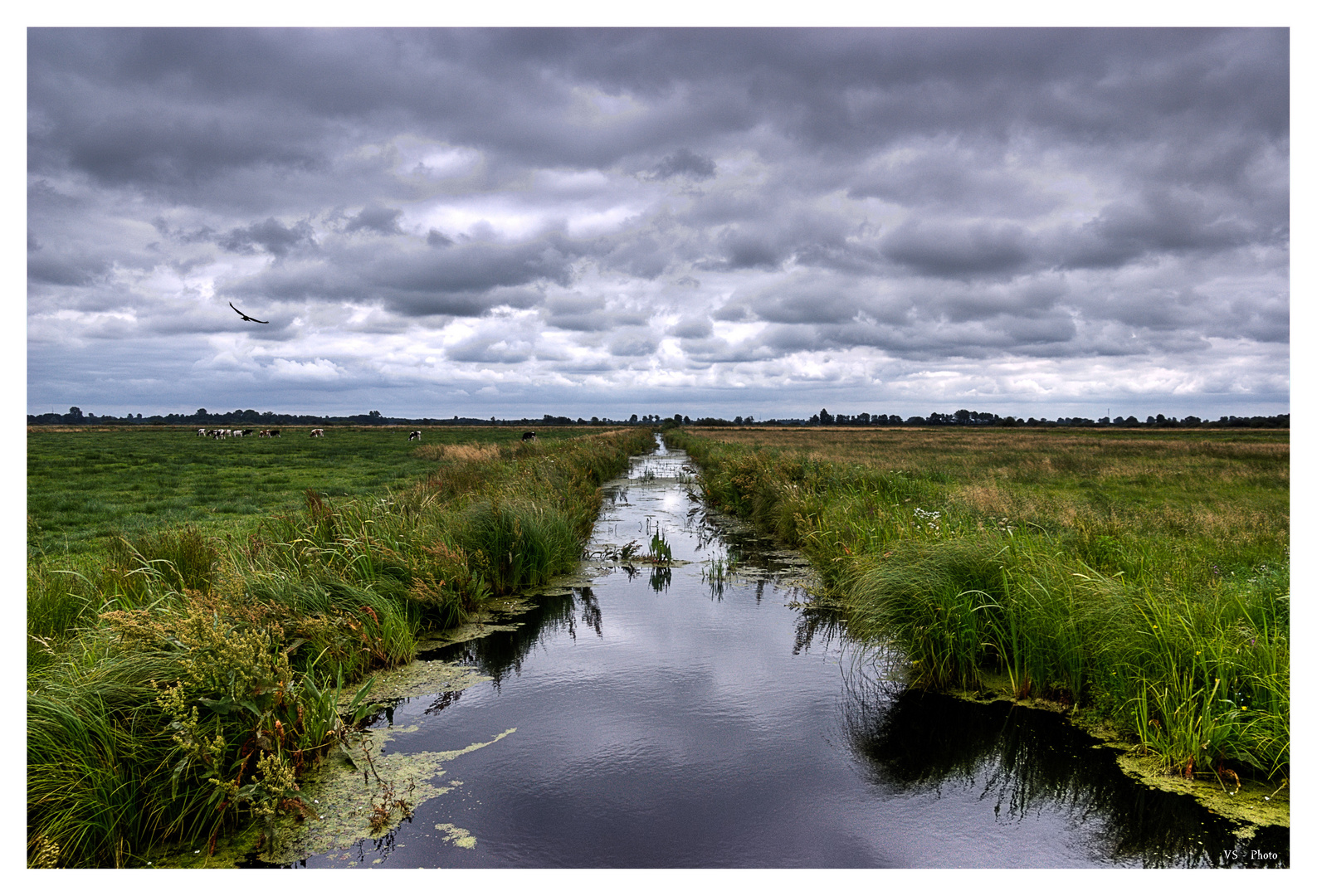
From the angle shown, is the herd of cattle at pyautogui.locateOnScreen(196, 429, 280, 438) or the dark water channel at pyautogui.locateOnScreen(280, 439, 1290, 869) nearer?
the dark water channel at pyautogui.locateOnScreen(280, 439, 1290, 869)

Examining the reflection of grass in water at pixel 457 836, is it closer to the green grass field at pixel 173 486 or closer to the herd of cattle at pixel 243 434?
the green grass field at pixel 173 486

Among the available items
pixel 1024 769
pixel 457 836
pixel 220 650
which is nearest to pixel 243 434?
pixel 220 650

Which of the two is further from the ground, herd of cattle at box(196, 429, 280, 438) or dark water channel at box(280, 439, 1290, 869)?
herd of cattle at box(196, 429, 280, 438)

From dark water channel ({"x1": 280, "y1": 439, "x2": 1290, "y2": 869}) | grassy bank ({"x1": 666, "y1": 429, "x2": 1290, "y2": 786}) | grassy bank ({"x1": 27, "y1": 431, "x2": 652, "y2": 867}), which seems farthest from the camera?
grassy bank ({"x1": 666, "y1": 429, "x2": 1290, "y2": 786})

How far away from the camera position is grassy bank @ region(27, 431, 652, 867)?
4359 millimetres

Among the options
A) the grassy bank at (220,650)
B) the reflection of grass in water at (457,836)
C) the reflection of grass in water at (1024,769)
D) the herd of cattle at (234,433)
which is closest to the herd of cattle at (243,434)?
the herd of cattle at (234,433)

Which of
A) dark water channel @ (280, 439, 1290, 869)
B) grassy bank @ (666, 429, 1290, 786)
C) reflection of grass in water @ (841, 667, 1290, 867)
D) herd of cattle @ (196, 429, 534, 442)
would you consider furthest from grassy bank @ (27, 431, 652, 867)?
herd of cattle @ (196, 429, 534, 442)

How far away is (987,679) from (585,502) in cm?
1240

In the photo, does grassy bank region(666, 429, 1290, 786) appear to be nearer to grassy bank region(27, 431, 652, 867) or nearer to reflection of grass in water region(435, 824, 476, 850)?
reflection of grass in water region(435, 824, 476, 850)

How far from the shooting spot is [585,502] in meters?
18.5

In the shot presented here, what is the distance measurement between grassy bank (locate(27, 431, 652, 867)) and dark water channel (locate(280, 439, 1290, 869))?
871mm

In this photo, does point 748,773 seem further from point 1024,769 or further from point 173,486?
point 173,486

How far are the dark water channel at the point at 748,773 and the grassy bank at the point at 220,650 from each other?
2.86 feet
